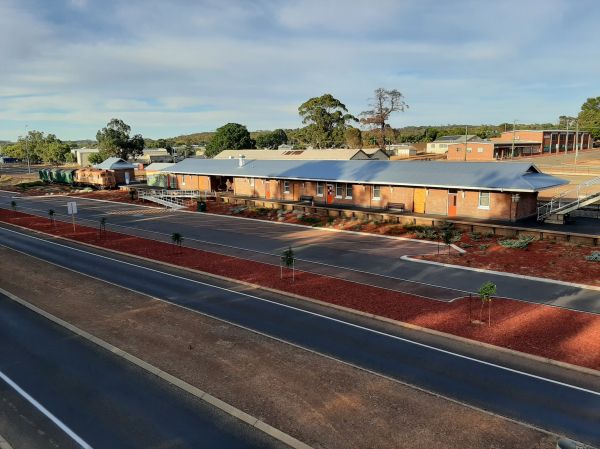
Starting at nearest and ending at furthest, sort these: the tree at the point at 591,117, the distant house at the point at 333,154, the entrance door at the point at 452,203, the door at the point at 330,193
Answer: the entrance door at the point at 452,203 → the door at the point at 330,193 → the distant house at the point at 333,154 → the tree at the point at 591,117

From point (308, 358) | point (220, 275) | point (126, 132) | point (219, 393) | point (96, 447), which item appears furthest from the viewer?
point (126, 132)

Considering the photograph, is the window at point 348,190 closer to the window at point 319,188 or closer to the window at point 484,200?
the window at point 319,188

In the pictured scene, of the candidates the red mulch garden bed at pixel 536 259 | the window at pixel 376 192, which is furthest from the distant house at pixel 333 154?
the red mulch garden bed at pixel 536 259

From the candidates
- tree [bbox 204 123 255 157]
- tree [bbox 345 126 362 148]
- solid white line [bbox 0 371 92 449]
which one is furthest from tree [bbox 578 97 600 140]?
solid white line [bbox 0 371 92 449]

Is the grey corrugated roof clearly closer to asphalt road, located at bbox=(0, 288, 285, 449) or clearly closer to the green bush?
the green bush

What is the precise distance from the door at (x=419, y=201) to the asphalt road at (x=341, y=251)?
23.0ft

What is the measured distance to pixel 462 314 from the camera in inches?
711

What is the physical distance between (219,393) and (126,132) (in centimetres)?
11544

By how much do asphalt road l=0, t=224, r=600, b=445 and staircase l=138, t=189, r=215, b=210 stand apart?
1208 inches

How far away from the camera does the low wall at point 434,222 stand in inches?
1132

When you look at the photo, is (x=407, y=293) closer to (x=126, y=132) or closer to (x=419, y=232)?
(x=419, y=232)

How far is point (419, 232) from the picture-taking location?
33594mm

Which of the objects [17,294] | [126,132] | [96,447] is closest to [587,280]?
[96,447]

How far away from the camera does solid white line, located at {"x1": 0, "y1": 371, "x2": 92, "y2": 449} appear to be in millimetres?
10560
